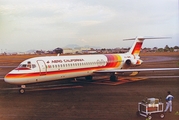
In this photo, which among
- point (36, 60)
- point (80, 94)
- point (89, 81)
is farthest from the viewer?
point (89, 81)

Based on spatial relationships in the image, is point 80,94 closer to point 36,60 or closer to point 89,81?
point 36,60

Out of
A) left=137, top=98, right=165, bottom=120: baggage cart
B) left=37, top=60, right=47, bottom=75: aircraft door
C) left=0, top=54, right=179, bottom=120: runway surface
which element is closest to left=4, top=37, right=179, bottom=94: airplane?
left=37, top=60, right=47, bottom=75: aircraft door

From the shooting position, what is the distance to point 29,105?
11.8 metres

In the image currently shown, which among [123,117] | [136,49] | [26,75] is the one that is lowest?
[123,117]

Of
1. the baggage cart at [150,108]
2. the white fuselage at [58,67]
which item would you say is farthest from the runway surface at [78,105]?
the white fuselage at [58,67]

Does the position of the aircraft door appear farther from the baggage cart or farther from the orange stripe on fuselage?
the orange stripe on fuselage

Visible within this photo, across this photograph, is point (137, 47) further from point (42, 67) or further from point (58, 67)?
point (42, 67)

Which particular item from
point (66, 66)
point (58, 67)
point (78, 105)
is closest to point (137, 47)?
point (66, 66)

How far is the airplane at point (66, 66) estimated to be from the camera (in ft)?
49.0

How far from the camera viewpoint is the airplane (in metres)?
14.9

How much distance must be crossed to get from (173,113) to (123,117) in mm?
2205

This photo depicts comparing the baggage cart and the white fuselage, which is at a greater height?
the white fuselage

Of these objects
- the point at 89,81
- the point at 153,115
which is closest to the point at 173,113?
the point at 153,115

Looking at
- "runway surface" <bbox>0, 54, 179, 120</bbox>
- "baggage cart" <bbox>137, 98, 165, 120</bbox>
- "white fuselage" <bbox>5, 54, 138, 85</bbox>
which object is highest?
"white fuselage" <bbox>5, 54, 138, 85</bbox>
